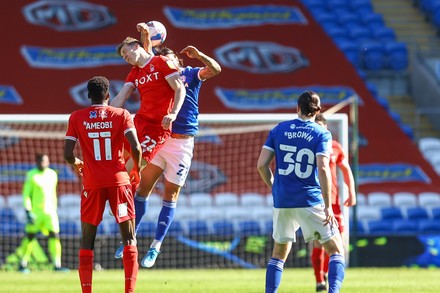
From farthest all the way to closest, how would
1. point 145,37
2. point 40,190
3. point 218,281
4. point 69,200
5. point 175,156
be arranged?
point 69,200 → point 40,190 → point 218,281 → point 175,156 → point 145,37

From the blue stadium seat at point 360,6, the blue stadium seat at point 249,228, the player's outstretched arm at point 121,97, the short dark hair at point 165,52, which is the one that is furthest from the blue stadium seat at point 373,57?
the player's outstretched arm at point 121,97

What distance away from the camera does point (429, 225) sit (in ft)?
67.1

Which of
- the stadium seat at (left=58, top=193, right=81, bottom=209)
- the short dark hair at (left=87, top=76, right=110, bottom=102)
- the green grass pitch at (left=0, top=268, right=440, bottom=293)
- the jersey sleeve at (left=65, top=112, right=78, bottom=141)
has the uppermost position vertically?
the short dark hair at (left=87, top=76, right=110, bottom=102)

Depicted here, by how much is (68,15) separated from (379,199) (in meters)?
9.62

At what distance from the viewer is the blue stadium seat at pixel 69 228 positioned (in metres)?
18.9

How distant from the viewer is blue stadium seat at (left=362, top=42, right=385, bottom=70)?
25.1m

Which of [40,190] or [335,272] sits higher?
[40,190]

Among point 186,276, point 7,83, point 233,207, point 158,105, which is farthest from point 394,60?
point 158,105

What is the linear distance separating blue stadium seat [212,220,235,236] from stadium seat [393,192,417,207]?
13.4 ft

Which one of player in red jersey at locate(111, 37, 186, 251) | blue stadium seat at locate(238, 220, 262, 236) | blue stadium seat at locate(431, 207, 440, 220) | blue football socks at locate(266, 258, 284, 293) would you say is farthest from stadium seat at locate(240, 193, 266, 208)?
blue football socks at locate(266, 258, 284, 293)

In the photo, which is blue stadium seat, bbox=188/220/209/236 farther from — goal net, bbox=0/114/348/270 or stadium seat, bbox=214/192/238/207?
stadium seat, bbox=214/192/238/207

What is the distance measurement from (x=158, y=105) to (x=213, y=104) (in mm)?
13942

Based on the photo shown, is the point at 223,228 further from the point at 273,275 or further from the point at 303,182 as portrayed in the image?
the point at 303,182

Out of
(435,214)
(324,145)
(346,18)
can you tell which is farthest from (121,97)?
(346,18)
